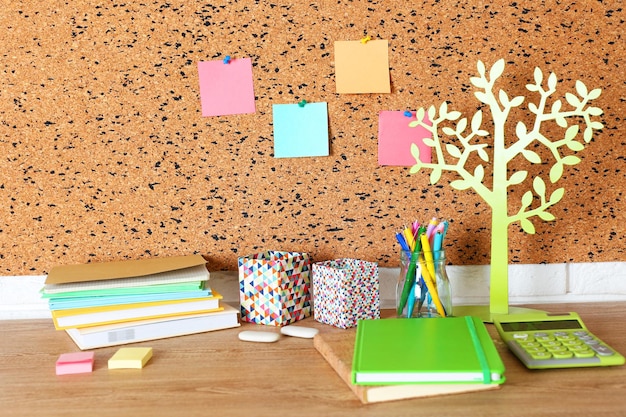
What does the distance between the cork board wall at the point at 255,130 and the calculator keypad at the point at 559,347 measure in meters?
0.29

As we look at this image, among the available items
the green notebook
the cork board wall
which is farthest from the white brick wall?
the green notebook

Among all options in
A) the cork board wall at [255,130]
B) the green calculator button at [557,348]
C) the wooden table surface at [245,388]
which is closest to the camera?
the wooden table surface at [245,388]

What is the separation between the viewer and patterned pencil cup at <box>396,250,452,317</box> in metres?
1.04

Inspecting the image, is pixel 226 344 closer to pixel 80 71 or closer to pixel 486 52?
pixel 80 71

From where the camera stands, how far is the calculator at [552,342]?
85 cm

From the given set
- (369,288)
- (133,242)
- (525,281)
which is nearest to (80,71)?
(133,242)

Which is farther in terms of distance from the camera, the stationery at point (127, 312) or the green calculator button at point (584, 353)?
the stationery at point (127, 312)

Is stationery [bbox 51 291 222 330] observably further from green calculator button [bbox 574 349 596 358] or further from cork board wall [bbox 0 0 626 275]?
green calculator button [bbox 574 349 596 358]

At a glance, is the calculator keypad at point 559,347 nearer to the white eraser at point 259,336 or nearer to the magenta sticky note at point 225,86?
the white eraser at point 259,336

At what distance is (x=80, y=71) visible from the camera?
3.84 feet

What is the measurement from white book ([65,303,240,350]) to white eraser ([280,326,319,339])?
3.7 inches

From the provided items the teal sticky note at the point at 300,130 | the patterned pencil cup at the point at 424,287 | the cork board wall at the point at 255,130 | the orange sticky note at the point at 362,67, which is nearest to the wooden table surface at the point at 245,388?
the patterned pencil cup at the point at 424,287

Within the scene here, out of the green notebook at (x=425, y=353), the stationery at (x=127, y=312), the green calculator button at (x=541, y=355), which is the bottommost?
the green calculator button at (x=541, y=355)

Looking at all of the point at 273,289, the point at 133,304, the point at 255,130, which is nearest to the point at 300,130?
the point at 255,130
